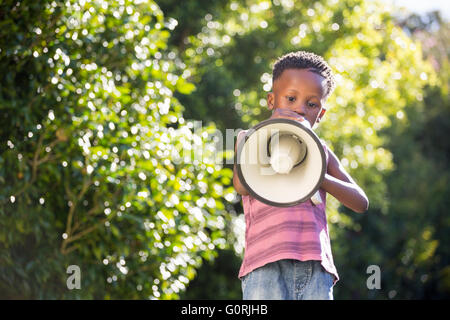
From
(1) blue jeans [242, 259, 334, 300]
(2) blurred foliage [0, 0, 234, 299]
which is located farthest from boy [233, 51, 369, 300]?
(2) blurred foliage [0, 0, 234, 299]

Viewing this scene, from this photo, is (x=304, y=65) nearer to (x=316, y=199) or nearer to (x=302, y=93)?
(x=302, y=93)

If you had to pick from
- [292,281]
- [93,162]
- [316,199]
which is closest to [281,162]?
[316,199]

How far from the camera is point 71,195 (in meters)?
4.83

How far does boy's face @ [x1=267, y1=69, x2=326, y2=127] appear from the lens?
8.40 ft

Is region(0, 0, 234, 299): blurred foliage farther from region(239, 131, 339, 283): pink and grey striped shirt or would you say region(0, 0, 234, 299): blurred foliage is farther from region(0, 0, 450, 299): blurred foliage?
region(239, 131, 339, 283): pink and grey striped shirt

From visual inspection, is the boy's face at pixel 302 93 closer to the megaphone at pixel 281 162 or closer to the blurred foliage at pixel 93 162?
the megaphone at pixel 281 162

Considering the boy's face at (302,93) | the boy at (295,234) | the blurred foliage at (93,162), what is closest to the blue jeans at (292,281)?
the boy at (295,234)

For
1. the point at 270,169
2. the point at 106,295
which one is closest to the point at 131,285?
the point at 106,295

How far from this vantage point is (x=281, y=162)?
2484mm

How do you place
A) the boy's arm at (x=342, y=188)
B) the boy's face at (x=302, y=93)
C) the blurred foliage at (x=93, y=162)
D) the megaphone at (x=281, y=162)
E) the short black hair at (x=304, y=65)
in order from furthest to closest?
the blurred foliage at (x=93, y=162) < the short black hair at (x=304, y=65) < the boy's face at (x=302, y=93) < the boy's arm at (x=342, y=188) < the megaphone at (x=281, y=162)

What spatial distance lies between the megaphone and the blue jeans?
0.25 meters

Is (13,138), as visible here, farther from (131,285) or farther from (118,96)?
(131,285)

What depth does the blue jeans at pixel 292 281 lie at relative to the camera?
2381 mm

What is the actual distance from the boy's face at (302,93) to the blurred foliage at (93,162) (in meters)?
2.30
